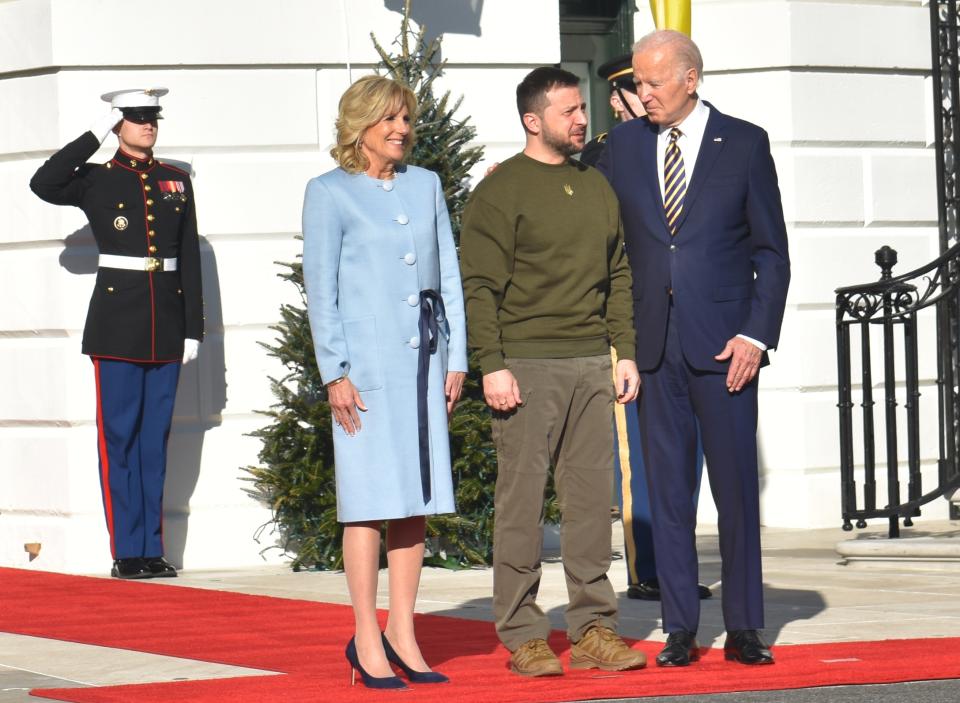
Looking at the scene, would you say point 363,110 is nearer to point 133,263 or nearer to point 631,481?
point 631,481

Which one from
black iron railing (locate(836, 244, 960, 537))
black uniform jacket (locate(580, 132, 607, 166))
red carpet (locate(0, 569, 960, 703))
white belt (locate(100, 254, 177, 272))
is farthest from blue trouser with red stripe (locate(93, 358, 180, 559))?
black iron railing (locate(836, 244, 960, 537))

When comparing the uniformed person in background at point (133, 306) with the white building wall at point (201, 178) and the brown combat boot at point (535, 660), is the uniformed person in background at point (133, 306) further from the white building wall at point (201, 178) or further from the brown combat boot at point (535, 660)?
the brown combat boot at point (535, 660)

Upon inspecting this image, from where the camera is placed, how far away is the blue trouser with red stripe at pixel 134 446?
8.98 meters

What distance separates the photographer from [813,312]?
10.6m

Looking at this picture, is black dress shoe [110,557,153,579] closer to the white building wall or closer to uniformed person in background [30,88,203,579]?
uniformed person in background [30,88,203,579]

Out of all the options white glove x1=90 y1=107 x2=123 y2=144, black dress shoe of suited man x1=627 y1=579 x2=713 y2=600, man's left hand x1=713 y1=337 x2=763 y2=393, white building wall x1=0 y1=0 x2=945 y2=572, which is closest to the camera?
man's left hand x1=713 y1=337 x2=763 y2=393

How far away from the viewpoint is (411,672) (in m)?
5.80

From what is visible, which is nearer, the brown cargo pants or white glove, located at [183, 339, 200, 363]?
the brown cargo pants

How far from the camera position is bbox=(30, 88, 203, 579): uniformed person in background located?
898cm

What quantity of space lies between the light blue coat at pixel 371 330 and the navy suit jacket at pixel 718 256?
2.61 ft

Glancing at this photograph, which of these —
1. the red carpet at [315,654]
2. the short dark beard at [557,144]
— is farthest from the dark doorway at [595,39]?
the short dark beard at [557,144]

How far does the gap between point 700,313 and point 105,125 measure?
3894 millimetres

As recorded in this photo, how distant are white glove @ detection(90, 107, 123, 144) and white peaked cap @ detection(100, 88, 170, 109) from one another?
0.06 metres

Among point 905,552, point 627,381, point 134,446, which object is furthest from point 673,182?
point 134,446
